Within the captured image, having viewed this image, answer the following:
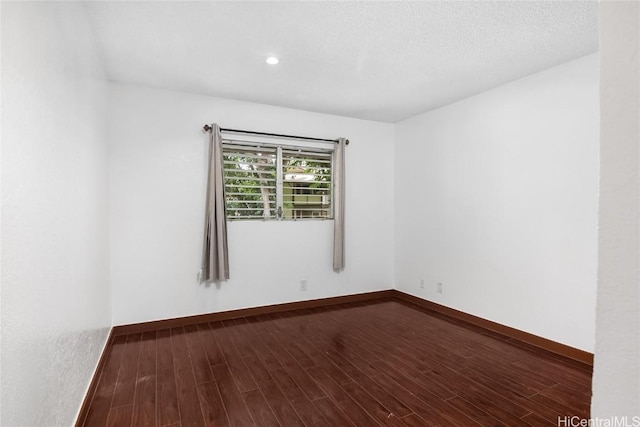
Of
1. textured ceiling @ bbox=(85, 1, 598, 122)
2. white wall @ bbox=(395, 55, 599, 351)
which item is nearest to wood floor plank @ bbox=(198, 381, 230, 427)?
textured ceiling @ bbox=(85, 1, 598, 122)

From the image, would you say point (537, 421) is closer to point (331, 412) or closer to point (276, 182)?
point (331, 412)

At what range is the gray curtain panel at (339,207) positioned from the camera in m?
4.35

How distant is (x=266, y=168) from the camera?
162 inches

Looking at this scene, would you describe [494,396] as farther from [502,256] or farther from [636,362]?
[636,362]

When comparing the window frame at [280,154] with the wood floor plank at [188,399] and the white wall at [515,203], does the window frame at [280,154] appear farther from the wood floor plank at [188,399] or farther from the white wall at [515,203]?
the wood floor plank at [188,399]

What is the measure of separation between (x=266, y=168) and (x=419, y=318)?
2.58m

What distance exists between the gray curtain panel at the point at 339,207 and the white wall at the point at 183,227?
0.13 m

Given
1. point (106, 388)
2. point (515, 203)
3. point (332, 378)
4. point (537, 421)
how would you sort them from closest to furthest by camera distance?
point (537, 421) < point (106, 388) < point (332, 378) < point (515, 203)

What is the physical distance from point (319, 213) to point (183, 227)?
1.71 metres

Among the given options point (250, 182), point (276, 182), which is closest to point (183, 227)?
point (250, 182)

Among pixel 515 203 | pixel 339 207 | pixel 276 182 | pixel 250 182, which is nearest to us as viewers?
pixel 515 203

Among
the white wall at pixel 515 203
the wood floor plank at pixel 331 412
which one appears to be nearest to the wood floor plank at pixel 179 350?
the wood floor plank at pixel 331 412

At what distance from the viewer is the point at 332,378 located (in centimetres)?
246

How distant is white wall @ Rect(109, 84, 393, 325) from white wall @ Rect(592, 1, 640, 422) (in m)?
3.62
